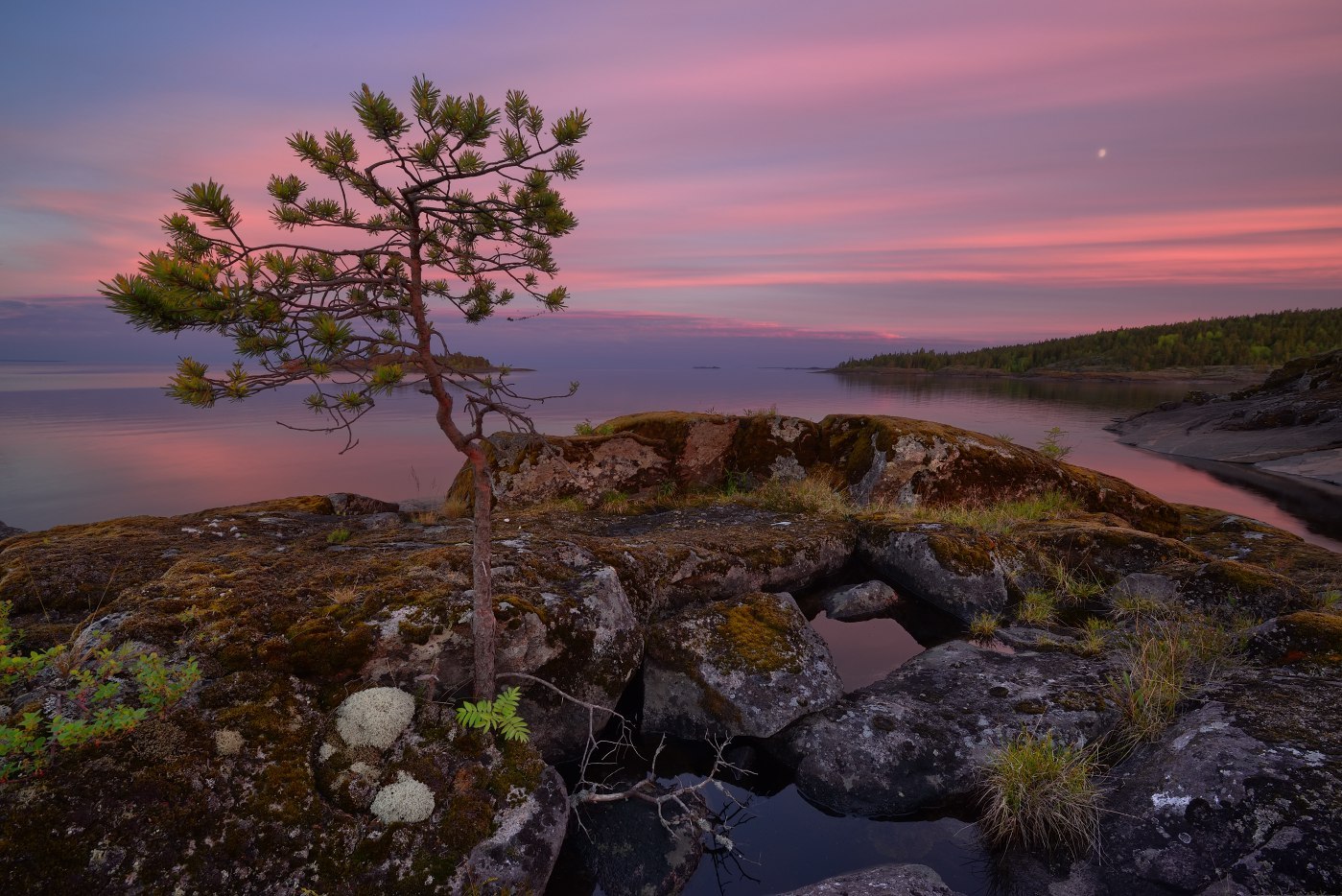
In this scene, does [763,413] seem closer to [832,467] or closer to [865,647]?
[832,467]

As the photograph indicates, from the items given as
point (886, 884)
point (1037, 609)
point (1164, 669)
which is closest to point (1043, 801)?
point (886, 884)

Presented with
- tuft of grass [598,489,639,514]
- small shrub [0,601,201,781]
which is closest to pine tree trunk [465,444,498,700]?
small shrub [0,601,201,781]

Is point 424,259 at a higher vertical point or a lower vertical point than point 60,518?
higher

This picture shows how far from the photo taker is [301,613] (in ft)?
18.7

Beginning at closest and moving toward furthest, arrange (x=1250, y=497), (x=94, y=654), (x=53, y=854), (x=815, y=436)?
(x=53, y=854) < (x=94, y=654) < (x=815, y=436) < (x=1250, y=497)

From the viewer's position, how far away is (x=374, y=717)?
4969 millimetres

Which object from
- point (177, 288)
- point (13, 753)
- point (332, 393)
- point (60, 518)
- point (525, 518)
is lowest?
point (60, 518)

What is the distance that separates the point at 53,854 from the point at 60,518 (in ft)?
87.7

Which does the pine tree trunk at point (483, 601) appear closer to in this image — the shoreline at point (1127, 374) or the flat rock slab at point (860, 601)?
the flat rock slab at point (860, 601)

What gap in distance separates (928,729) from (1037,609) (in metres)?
4.49

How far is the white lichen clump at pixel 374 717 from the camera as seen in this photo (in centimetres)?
487

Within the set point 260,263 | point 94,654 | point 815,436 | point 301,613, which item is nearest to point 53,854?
point 94,654

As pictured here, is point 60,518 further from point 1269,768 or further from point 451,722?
point 1269,768

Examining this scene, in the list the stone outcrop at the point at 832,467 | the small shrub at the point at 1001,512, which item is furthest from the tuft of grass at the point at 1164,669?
the stone outcrop at the point at 832,467
